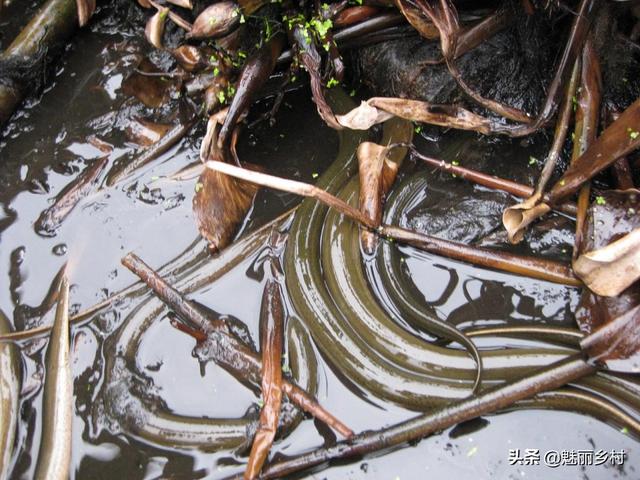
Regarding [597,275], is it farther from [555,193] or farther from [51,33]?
[51,33]

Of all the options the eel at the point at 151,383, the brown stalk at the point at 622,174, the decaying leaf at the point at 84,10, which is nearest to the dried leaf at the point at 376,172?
the eel at the point at 151,383

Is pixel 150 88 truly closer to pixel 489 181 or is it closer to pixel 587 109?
pixel 489 181

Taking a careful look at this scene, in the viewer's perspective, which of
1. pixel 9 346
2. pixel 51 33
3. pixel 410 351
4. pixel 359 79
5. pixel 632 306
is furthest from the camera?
pixel 51 33

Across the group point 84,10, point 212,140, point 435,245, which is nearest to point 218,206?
point 212,140

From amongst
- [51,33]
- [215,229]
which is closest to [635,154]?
[215,229]

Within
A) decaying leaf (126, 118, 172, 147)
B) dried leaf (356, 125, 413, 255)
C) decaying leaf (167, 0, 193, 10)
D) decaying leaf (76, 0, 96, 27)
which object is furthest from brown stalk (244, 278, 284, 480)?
decaying leaf (76, 0, 96, 27)

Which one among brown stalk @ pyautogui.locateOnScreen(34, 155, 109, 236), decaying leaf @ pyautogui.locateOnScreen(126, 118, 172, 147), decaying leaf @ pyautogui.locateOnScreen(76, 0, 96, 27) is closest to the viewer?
brown stalk @ pyautogui.locateOnScreen(34, 155, 109, 236)

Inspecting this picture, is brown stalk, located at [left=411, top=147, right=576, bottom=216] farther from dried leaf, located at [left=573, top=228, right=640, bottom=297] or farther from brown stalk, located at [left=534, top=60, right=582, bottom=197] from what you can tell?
dried leaf, located at [left=573, top=228, right=640, bottom=297]
